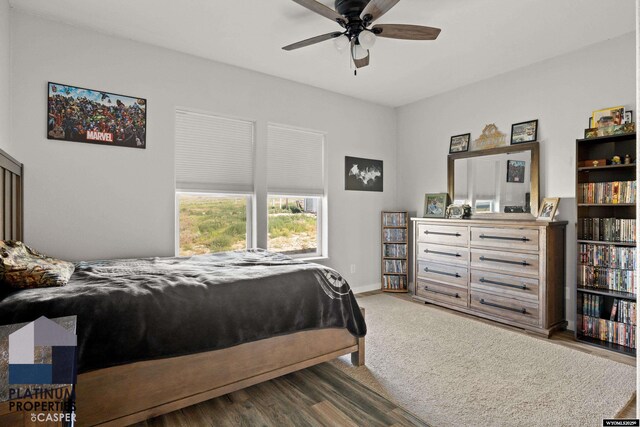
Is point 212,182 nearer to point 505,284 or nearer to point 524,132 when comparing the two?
point 505,284

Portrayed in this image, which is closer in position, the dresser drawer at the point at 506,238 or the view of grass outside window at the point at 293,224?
the dresser drawer at the point at 506,238

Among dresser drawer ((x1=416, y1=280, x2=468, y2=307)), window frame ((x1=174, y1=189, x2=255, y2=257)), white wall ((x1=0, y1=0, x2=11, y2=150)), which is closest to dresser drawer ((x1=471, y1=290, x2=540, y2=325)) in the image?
dresser drawer ((x1=416, y1=280, x2=468, y2=307))

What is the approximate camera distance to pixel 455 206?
4191mm

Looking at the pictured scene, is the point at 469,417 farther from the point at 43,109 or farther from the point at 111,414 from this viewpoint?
the point at 43,109

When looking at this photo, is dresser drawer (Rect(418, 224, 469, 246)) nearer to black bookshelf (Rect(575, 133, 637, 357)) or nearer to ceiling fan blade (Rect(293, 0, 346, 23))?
black bookshelf (Rect(575, 133, 637, 357))

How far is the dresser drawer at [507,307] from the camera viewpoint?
3.23 m

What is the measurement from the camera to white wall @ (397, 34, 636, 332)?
10.1 feet

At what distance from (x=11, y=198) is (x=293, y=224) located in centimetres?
266

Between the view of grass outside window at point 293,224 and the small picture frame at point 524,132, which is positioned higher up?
the small picture frame at point 524,132

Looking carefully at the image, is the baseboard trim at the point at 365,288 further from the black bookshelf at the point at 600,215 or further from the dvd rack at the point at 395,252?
Answer: the black bookshelf at the point at 600,215

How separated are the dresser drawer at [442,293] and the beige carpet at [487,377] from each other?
0.47 m

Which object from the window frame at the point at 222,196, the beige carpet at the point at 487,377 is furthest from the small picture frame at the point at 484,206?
the window frame at the point at 222,196

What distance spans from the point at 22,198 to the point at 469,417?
11.5 feet

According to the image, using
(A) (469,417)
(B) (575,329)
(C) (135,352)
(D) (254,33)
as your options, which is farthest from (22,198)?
(B) (575,329)
